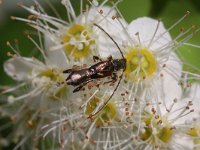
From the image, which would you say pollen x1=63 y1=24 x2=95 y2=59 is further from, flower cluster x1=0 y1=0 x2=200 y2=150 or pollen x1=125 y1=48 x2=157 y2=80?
pollen x1=125 y1=48 x2=157 y2=80

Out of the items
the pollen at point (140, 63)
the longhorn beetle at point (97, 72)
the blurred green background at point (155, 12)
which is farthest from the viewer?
the blurred green background at point (155, 12)

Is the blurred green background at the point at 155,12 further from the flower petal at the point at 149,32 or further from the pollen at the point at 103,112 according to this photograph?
the pollen at the point at 103,112

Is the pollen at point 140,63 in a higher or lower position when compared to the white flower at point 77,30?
lower

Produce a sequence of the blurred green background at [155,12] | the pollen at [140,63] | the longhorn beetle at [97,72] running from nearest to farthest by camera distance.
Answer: the longhorn beetle at [97,72]
the pollen at [140,63]
the blurred green background at [155,12]

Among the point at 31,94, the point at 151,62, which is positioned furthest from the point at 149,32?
the point at 31,94

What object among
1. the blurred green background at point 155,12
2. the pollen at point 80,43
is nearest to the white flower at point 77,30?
the pollen at point 80,43

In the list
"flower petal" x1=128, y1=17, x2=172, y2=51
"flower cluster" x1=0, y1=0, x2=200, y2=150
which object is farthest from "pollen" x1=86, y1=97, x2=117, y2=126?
"flower petal" x1=128, y1=17, x2=172, y2=51

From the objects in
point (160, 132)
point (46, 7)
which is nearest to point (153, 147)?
point (160, 132)

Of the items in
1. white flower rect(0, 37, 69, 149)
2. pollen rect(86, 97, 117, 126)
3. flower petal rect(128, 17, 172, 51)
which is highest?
flower petal rect(128, 17, 172, 51)
